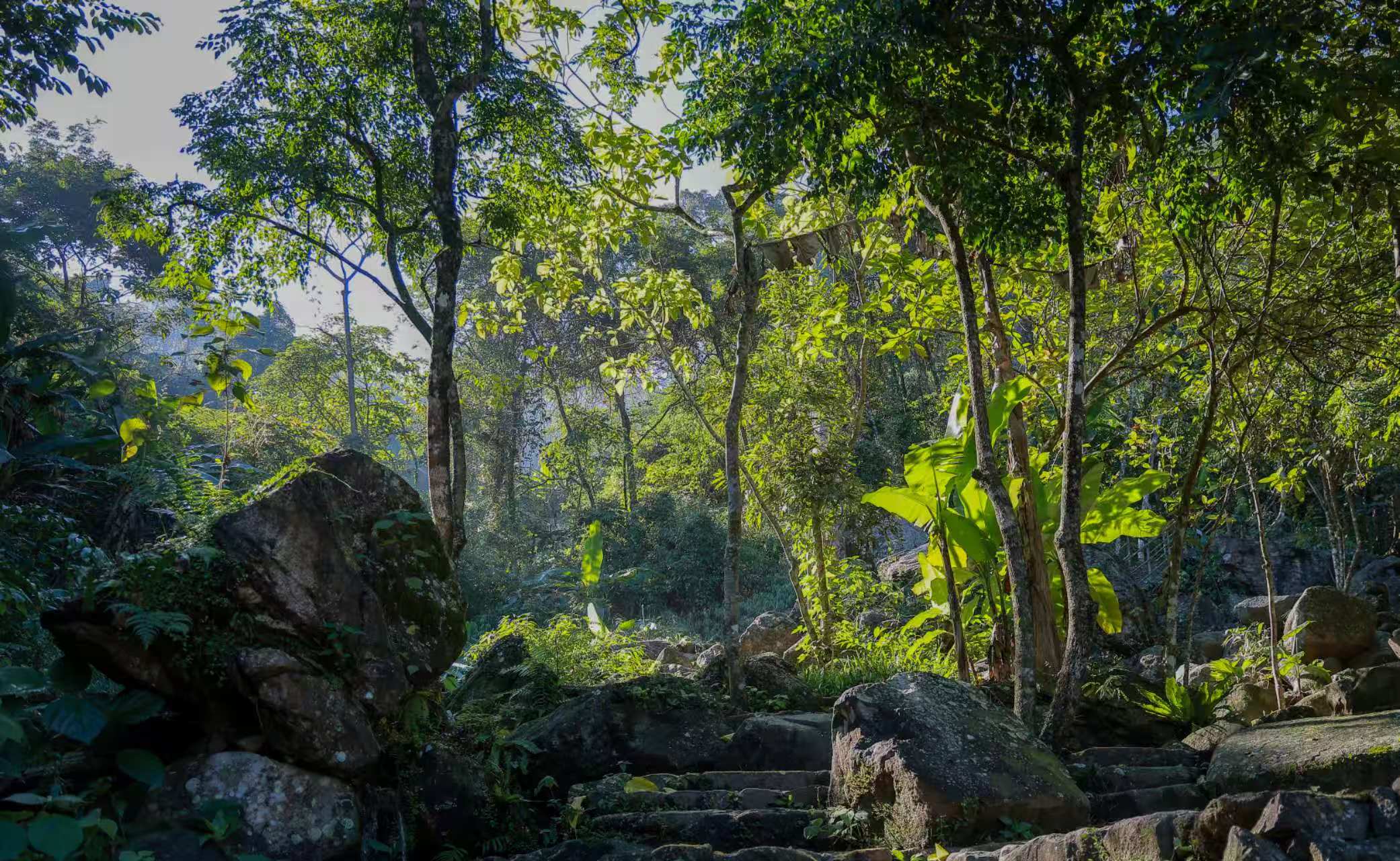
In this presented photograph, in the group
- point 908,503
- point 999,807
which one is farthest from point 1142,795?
point 908,503

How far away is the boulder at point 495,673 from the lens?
6.62 meters

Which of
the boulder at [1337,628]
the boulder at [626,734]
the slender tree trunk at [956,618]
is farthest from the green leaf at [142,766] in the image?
the boulder at [1337,628]

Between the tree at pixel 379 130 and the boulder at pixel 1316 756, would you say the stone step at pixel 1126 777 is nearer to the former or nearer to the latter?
the boulder at pixel 1316 756

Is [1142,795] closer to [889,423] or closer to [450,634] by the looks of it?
[450,634]

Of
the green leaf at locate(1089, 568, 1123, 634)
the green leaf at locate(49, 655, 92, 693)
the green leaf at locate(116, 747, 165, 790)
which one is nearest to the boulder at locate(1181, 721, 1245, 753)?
the green leaf at locate(1089, 568, 1123, 634)

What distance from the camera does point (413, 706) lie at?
439 cm

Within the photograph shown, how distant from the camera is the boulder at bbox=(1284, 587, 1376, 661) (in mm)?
7168

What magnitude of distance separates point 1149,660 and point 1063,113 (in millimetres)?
5991

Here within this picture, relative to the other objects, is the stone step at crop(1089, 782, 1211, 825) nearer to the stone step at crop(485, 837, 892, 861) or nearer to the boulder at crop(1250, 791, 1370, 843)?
the stone step at crop(485, 837, 892, 861)

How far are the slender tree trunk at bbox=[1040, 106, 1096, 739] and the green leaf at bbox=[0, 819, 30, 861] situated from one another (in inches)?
190

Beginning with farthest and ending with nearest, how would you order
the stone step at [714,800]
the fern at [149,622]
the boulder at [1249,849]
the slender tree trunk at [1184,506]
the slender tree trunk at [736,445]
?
the slender tree trunk at [736,445]
the slender tree trunk at [1184,506]
the stone step at [714,800]
the fern at [149,622]
the boulder at [1249,849]

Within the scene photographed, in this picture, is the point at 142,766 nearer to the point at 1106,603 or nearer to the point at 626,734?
the point at 626,734

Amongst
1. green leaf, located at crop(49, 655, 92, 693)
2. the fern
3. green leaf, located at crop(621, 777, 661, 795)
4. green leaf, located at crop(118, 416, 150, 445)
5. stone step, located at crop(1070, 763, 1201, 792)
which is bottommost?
stone step, located at crop(1070, 763, 1201, 792)

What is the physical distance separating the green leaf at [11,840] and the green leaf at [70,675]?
78 centimetres
